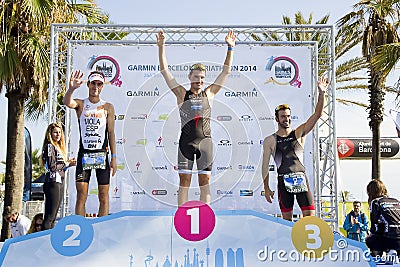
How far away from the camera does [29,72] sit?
10867 mm

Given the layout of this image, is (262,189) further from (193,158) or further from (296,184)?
(193,158)

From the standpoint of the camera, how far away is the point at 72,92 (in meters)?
7.61

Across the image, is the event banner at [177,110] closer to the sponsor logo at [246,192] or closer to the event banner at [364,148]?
the sponsor logo at [246,192]

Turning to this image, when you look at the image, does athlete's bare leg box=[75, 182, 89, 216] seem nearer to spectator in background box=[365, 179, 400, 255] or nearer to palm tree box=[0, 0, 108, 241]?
palm tree box=[0, 0, 108, 241]

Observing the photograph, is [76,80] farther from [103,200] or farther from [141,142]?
[103,200]

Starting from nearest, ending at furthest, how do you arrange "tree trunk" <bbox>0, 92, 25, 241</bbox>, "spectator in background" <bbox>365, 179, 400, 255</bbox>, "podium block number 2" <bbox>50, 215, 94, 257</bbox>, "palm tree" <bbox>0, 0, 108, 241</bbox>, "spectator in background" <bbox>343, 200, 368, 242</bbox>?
"podium block number 2" <bbox>50, 215, 94, 257</bbox> → "spectator in background" <bbox>365, 179, 400, 255</bbox> → "palm tree" <bbox>0, 0, 108, 241</bbox> → "tree trunk" <bbox>0, 92, 25, 241</bbox> → "spectator in background" <bbox>343, 200, 368, 242</bbox>

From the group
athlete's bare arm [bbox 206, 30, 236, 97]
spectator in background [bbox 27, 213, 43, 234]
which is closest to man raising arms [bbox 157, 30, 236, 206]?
athlete's bare arm [bbox 206, 30, 236, 97]

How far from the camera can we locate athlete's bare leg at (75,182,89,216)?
25.3 ft

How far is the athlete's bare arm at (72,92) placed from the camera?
7.52 metres

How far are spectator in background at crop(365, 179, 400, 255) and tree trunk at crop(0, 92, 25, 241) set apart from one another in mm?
7303

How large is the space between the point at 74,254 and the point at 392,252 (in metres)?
3.57

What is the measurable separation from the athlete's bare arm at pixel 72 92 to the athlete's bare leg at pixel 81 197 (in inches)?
41.8

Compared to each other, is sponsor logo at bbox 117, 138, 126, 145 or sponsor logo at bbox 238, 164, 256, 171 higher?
sponsor logo at bbox 117, 138, 126, 145

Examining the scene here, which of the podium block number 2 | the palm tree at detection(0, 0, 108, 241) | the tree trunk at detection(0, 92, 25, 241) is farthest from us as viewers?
→ the tree trunk at detection(0, 92, 25, 241)
